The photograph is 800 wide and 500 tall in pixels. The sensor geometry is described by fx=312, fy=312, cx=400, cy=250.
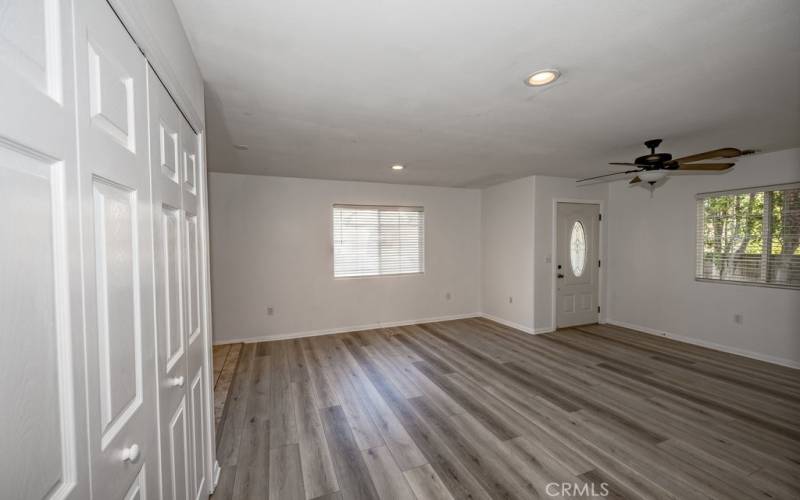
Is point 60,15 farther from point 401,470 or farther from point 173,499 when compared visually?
point 401,470

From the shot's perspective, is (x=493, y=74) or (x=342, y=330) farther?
(x=342, y=330)

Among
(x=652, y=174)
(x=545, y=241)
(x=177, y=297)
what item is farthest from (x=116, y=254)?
(x=545, y=241)

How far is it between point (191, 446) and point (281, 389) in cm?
169

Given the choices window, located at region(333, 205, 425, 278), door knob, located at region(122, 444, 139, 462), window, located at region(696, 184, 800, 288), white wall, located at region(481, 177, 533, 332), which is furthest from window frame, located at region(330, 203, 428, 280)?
door knob, located at region(122, 444, 139, 462)

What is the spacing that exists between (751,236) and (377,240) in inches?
192

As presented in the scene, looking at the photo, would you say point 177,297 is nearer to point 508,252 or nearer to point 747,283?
point 508,252

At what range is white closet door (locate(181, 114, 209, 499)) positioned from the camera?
59.2 inches

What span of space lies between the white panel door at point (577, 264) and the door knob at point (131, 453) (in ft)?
17.2

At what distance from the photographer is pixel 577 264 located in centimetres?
519

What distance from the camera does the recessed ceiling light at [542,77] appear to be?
1.80 meters

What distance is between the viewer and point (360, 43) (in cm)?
156

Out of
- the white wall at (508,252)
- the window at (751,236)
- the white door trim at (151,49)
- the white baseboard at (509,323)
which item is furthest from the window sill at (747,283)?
the white door trim at (151,49)

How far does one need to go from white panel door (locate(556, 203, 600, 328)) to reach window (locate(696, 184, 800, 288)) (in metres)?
1.31

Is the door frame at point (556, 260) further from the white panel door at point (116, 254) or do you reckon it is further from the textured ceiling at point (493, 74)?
the white panel door at point (116, 254)
